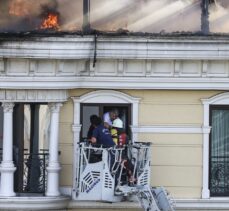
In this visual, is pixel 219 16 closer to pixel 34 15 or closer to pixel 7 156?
pixel 34 15

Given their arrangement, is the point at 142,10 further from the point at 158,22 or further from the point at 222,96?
the point at 222,96

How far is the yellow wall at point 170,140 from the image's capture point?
2975 centimetres

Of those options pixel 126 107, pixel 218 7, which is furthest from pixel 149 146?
pixel 218 7

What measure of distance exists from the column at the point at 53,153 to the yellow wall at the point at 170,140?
0.38m

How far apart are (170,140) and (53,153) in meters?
2.24

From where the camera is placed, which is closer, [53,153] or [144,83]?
[53,153]

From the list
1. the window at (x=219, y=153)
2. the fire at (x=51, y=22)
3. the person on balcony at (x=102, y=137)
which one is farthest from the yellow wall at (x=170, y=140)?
the fire at (x=51, y=22)

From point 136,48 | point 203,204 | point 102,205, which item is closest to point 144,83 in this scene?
point 136,48

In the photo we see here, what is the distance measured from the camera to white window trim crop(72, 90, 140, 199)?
97.2 feet

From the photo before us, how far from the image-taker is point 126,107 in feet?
97.8

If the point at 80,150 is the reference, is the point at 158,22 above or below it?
above

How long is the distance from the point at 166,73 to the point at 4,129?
Result: 125 inches

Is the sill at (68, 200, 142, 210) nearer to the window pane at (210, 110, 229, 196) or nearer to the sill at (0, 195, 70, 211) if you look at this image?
the sill at (0, 195, 70, 211)

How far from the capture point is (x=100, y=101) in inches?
1168
